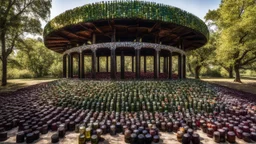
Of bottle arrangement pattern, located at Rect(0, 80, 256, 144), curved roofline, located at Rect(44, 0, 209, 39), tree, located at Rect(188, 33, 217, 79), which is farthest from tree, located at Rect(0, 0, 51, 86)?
tree, located at Rect(188, 33, 217, 79)

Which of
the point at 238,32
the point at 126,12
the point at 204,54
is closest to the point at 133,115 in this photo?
the point at 126,12

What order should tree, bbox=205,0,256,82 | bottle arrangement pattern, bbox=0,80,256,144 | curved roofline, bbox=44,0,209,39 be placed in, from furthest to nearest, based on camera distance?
1. tree, bbox=205,0,256,82
2. curved roofline, bbox=44,0,209,39
3. bottle arrangement pattern, bbox=0,80,256,144

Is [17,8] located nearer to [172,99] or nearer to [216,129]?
[172,99]

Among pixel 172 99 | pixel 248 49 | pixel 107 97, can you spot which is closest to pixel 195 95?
pixel 172 99

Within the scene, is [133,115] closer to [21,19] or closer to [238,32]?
[238,32]

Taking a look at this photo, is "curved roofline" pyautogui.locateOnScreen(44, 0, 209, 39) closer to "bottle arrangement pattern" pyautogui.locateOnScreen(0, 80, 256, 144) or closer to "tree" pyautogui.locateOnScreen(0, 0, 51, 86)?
"bottle arrangement pattern" pyautogui.locateOnScreen(0, 80, 256, 144)

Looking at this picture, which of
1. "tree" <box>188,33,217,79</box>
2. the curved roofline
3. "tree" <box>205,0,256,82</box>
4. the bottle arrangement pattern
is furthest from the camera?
"tree" <box>188,33,217,79</box>

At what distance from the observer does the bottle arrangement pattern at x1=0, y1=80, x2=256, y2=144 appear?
449cm

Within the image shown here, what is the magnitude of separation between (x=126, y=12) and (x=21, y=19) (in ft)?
52.7

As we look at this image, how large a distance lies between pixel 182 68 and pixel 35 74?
118 ft

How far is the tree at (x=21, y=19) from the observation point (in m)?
18.4

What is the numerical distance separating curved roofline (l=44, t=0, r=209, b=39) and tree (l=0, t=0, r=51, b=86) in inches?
394

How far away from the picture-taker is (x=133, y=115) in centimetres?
631

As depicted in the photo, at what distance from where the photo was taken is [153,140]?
443cm
